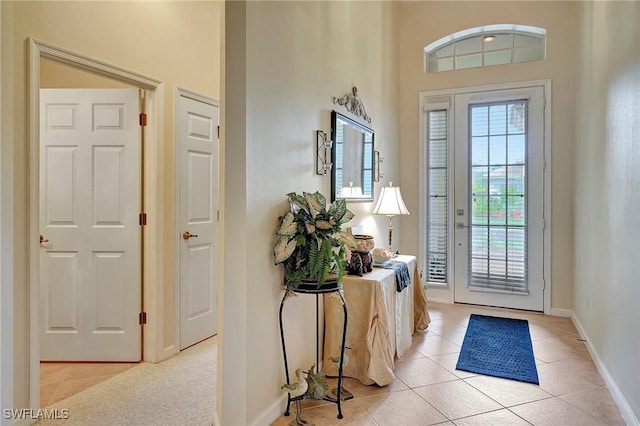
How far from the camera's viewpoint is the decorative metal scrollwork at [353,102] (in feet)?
10.2

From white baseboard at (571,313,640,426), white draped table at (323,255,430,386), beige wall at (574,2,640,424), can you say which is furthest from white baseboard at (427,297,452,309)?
white draped table at (323,255,430,386)

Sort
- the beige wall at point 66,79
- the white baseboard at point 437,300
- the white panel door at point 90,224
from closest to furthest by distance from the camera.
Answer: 1. the white panel door at point 90,224
2. the beige wall at point 66,79
3. the white baseboard at point 437,300

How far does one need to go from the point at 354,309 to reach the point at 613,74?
7.72 feet

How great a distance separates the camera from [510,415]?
7.37 feet

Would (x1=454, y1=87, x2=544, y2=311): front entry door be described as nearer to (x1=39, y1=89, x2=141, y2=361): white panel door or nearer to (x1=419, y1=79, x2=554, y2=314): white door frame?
(x1=419, y1=79, x2=554, y2=314): white door frame

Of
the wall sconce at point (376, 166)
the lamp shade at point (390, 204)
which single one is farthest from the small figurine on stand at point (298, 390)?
A: the wall sconce at point (376, 166)

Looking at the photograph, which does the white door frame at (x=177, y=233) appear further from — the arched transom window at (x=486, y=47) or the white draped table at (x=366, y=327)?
the arched transom window at (x=486, y=47)

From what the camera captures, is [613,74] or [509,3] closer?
[613,74]

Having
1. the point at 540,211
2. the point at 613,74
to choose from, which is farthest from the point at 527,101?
the point at 613,74

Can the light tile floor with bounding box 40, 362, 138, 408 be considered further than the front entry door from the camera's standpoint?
No

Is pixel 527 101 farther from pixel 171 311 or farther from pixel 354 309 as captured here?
pixel 171 311

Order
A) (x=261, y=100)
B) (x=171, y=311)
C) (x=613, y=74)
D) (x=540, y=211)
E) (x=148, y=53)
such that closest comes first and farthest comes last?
(x=261, y=100), (x=613, y=74), (x=148, y=53), (x=171, y=311), (x=540, y=211)

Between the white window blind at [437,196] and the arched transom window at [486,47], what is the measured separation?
648mm

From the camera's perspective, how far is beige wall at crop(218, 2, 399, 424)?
1942mm
